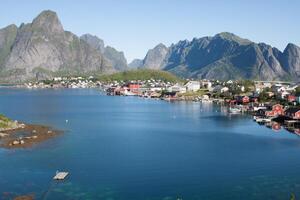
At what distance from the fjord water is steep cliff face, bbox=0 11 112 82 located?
466 feet

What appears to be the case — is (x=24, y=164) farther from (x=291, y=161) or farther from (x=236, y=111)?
(x=236, y=111)

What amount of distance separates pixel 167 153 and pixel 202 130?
11.1 metres

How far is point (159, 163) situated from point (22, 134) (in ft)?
46.2

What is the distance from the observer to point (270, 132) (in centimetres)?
3706

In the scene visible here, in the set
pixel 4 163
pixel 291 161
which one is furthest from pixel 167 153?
pixel 4 163

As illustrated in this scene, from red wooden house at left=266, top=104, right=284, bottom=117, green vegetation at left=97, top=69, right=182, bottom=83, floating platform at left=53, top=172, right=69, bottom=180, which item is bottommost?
floating platform at left=53, top=172, right=69, bottom=180

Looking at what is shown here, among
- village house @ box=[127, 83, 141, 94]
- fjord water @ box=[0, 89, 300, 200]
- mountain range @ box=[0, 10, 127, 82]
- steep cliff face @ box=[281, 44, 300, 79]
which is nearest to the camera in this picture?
fjord water @ box=[0, 89, 300, 200]

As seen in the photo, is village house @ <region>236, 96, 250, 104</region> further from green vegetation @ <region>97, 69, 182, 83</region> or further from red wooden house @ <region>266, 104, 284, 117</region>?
green vegetation @ <region>97, 69, 182, 83</region>

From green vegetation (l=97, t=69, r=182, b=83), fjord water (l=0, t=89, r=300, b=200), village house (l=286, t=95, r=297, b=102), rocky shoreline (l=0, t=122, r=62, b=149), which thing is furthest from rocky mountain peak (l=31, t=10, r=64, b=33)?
rocky shoreline (l=0, t=122, r=62, b=149)

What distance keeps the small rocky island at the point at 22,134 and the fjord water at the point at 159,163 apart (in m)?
1.19

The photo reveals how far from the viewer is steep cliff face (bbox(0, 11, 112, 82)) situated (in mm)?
179625

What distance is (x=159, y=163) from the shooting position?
81.9 ft

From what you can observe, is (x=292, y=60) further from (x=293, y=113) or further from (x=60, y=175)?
(x=60, y=175)

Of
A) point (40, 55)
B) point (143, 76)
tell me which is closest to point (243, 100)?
point (143, 76)
